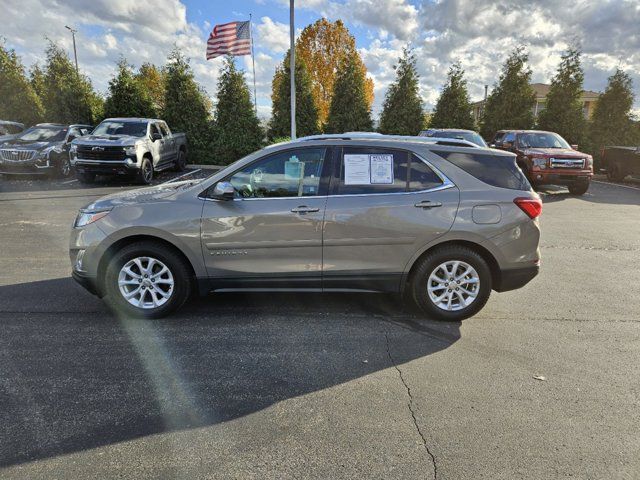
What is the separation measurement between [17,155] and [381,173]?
14.4m

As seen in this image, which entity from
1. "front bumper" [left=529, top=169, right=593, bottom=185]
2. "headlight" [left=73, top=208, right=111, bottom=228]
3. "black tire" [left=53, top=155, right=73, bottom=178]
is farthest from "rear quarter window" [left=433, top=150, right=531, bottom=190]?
"black tire" [left=53, top=155, right=73, bottom=178]

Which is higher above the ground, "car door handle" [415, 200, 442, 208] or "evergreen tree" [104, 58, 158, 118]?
"evergreen tree" [104, 58, 158, 118]

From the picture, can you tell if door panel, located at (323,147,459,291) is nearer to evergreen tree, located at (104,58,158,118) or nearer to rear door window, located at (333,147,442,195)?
rear door window, located at (333,147,442,195)

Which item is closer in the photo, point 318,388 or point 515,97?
point 318,388

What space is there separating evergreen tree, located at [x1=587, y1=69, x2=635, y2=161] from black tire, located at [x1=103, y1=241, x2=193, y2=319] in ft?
74.8

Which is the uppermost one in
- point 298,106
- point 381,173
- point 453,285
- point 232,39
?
point 232,39

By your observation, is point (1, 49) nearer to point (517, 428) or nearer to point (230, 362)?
point (230, 362)

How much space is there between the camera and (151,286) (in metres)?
4.35

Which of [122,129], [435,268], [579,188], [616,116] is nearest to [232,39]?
[122,129]

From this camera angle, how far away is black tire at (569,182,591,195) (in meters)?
13.4

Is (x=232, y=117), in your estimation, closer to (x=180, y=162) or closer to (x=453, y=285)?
(x=180, y=162)

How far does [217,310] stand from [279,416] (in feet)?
6.33

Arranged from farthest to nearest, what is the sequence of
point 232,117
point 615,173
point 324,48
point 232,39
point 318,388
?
point 324,48, point 232,117, point 615,173, point 232,39, point 318,388

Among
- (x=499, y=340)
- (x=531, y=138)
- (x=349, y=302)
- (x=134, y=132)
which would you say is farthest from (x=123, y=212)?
(x=531, y=138)
